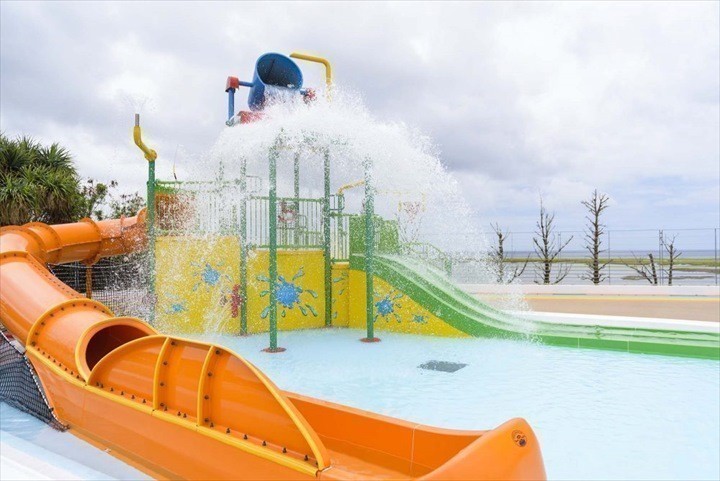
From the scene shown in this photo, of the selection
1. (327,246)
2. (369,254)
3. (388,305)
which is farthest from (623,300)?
(369,254)

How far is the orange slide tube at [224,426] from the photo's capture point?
8.46 feet

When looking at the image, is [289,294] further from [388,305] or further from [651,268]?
[651,268]

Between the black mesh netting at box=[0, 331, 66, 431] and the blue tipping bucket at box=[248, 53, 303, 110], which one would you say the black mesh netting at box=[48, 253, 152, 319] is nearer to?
the blue tipping bucket at box=[248, 53, 303, 110]

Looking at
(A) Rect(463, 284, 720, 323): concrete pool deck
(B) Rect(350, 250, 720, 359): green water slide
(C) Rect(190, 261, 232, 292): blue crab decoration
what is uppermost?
(C) Rect(190, 261, 232, 292): blue crab decoration

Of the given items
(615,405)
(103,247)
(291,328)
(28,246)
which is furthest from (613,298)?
(28,246)

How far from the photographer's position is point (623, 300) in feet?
47.3

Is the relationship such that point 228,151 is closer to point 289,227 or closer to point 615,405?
point 289,227

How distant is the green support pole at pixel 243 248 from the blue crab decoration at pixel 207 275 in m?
0.34

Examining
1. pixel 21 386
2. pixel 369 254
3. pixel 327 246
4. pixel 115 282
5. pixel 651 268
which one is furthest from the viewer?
pixel 651 268

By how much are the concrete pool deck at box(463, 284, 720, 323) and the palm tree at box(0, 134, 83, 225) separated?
12.6 metres

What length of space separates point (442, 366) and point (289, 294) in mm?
3793

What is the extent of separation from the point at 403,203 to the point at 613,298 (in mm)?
8176

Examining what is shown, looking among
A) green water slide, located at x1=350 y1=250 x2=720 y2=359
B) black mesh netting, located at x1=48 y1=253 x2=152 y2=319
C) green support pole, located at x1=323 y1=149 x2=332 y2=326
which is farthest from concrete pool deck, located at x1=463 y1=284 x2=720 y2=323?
black mesh netting, located at x1=48 y1=253 x2=152 y2=319

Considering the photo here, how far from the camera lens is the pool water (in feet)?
13.3
